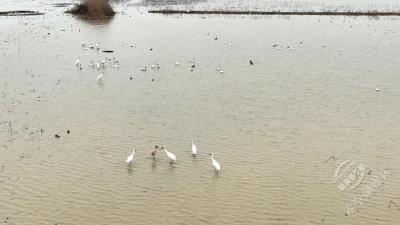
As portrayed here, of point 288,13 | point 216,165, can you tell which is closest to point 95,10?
point 288,13

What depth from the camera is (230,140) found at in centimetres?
1540

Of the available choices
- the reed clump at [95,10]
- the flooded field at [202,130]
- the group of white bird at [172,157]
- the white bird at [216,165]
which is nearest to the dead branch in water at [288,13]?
the reed clump at [95,10]

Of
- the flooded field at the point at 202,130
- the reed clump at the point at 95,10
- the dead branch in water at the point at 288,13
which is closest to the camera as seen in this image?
the flooded field at the point at 202,130

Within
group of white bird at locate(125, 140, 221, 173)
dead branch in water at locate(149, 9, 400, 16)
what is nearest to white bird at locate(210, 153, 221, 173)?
group of white bird at locate(125, 140, 221, 173)

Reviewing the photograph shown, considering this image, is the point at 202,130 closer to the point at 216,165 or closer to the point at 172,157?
the point at 172,157

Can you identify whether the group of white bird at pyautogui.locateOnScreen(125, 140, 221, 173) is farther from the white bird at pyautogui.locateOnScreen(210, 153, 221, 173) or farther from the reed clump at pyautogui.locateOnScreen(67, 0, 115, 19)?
the reed clump at pyautogui.locateOnScreen(67, 0, 115, 19)

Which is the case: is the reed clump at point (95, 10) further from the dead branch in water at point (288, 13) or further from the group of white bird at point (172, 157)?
the group of white bird at point (172, 157)

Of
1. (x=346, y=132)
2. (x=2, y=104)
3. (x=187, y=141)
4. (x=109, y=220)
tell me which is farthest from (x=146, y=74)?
(x=109, y=220)

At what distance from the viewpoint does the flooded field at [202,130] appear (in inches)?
453

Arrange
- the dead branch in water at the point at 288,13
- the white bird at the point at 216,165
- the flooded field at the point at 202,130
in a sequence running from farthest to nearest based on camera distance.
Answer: the dead branch in water at the point at 288,13, the white bird at the point at 216,165, the flooded field at the point at 202,130

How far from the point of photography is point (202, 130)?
1627 cm

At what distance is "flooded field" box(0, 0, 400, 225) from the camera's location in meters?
11.5

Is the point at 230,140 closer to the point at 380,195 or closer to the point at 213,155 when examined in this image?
the point at 213,155

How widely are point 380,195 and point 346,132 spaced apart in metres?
4.36
